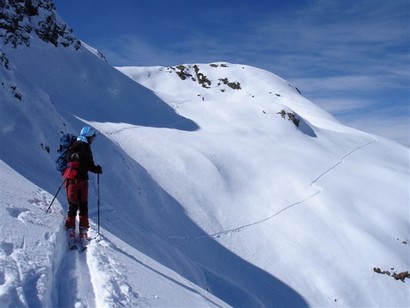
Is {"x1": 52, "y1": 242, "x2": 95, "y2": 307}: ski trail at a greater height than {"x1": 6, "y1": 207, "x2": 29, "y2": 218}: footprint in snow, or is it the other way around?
{"x1": 6, "y1": 207, "x2": 29, "y2": 218}: footprint in snow

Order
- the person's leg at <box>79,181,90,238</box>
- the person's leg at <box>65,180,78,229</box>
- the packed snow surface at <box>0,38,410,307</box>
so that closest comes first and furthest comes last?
the packed snow surface at <box>0,38,410,307</box>, the person's leg at <box>65,180,78,229</box>, the person's leg at <box>79,181,90,238</box>

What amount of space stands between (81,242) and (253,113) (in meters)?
33.1

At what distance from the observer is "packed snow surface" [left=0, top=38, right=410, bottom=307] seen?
6558mm

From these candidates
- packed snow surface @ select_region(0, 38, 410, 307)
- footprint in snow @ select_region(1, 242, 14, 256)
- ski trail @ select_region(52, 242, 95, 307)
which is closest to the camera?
ski trail @ select_region(52, 242, 95, 307)

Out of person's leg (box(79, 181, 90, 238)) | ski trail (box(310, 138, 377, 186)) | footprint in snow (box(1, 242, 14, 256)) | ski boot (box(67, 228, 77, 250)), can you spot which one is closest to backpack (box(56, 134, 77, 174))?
person's leg (box(79, 181, 90, 238))

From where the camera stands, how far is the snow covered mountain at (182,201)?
661 cm

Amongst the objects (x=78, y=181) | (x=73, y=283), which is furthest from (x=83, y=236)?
(x=73, y=283)

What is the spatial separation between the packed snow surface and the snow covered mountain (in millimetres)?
62

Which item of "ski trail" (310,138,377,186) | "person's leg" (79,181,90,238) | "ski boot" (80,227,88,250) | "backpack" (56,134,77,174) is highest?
"ski trail" (310,138,377,186)

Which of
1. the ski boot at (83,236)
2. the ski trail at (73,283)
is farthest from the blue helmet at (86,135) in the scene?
the ski trail at (73,283)

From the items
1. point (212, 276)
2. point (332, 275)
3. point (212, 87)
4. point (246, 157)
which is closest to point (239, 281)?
point (212, 276)

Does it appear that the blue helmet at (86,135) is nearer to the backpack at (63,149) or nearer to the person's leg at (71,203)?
the backpack at (63,149)

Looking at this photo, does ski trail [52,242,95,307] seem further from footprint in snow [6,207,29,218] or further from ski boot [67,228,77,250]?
footprint in snow [6,207,29,218]

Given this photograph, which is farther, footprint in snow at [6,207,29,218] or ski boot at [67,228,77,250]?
ski boot at [67,228,77,250]
